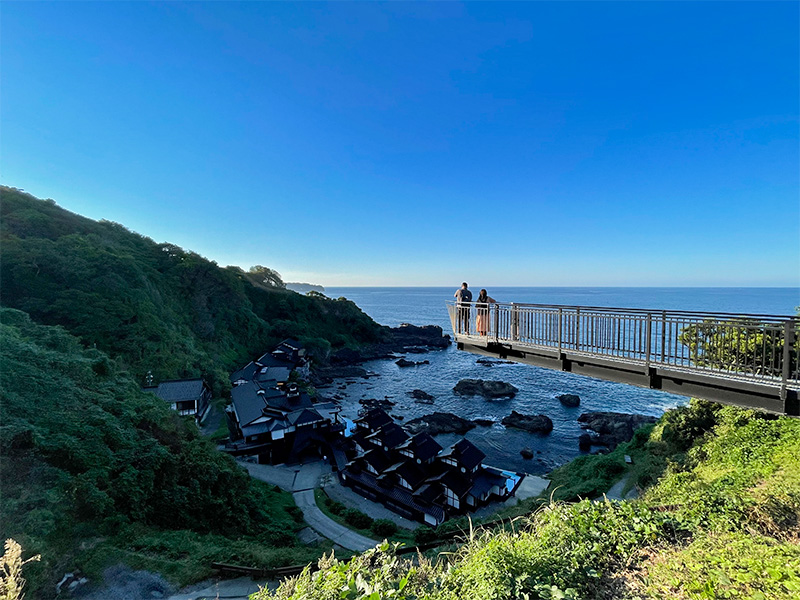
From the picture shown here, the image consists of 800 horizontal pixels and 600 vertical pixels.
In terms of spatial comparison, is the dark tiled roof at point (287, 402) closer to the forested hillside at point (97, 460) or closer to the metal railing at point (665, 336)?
the forested hillside at point (97, 460)

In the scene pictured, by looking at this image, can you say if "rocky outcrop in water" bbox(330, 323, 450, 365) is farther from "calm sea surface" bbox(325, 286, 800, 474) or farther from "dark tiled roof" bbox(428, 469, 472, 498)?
"dark tiled roof" bbox(428, 469, 472, 498)

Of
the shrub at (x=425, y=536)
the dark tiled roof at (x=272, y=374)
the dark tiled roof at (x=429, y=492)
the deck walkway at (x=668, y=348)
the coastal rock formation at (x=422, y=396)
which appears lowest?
the coastal rock formation at (x=422, y=396)

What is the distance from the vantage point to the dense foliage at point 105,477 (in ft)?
26.2

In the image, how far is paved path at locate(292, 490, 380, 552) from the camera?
41.8 feet

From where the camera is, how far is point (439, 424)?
2781 cm

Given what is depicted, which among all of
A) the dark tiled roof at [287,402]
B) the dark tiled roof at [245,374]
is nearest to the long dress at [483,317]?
the dark tiled roof at [287,402]

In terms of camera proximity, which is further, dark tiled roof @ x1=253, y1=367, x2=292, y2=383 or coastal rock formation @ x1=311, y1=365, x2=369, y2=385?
coastal rock formation @ x1=311, y1=365, x2=369, y2=385

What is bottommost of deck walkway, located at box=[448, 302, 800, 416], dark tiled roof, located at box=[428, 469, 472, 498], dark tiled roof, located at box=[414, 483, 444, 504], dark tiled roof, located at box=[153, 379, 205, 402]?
dark tiled roof, located at box=[414, 483, 444, 504]

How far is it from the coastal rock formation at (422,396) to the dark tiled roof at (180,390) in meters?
20.6

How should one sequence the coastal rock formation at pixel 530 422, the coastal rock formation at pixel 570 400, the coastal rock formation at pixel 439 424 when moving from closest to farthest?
the coastal rock formation at pixel 530 422 → the coastal rock formation at pixel 439 424 → the coastal rock formation at pixel 570 400

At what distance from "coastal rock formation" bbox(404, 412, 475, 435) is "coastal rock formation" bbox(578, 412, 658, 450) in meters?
9.86

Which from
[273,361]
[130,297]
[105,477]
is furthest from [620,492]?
[273,361]

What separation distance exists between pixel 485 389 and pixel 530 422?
29.5 feet

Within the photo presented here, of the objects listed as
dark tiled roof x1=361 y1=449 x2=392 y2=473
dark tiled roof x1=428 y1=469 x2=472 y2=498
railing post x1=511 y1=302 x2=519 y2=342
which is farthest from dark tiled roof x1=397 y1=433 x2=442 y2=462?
railing post x1=511 y1=302 x2=519 y2=342
